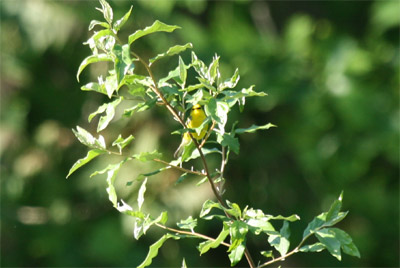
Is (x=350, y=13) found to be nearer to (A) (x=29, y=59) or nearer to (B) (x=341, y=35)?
(B) (x=341, y=35)

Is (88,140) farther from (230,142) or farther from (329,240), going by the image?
(329,240)

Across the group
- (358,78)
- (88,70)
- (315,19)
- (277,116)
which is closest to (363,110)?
(358,78)

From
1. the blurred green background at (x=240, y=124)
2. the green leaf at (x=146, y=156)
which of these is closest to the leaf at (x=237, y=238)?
the green leaf at (x=146, y=156)

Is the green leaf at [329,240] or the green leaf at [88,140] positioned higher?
the green leaf at [88,140]

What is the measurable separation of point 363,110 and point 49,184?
1.46 meters

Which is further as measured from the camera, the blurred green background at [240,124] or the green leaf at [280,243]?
the blurred green background at [240,124]

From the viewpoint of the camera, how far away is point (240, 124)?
3105mm

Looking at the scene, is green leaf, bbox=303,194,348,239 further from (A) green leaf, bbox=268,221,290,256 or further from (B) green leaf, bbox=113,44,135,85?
(B) green leaf, bbox=113,44,135,85

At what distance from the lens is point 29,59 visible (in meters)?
3.22

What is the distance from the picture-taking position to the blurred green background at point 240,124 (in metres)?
3.04

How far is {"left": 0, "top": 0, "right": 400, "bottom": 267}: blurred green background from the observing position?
3035 millimetres

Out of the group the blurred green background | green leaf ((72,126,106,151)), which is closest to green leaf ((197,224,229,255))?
green leaf ((72,126,106,151))

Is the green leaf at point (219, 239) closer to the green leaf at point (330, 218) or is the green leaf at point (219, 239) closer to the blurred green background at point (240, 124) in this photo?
the green leaf at point (330, 218)

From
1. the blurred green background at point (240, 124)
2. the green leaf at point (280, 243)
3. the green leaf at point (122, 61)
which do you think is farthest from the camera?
the blurred green background at point (240, 124)
